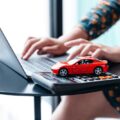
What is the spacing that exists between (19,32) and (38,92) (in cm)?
136

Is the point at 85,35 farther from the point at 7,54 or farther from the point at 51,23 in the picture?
the point at 51,23

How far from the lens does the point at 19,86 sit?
2.41 ft

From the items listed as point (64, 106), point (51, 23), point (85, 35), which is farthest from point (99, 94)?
point (51, 23)

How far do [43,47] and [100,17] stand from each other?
0.25 meters

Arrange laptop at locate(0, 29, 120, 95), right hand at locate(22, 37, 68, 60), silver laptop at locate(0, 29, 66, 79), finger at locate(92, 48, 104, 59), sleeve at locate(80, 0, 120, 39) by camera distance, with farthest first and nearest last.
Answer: sleeve at locate(80, 0, 120, 39), right hand at locate(22, 37, 68, 60), finger at locate(92, 48, 104, 59), silver laptop at locate(0, 29, 66, 79), laptop at locate(0, 29, 120, 95)

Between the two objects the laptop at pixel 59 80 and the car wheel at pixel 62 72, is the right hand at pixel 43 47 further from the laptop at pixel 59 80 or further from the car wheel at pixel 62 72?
the car wheel at pixel 62 72

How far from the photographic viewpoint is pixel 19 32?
2.02 meters

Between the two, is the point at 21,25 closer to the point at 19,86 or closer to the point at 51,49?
the point at 51,49

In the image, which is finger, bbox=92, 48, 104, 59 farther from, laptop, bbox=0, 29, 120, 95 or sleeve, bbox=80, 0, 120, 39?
sleeve, bbox=80, 0, 120, 39

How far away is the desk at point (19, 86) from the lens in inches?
27.2

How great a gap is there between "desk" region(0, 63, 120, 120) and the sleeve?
31 centimetres

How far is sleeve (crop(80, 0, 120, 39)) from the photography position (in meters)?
1.19

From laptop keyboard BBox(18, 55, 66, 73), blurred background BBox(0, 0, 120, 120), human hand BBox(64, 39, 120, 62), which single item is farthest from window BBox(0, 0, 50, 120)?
human hand BBox(64, 39, 120, 62)

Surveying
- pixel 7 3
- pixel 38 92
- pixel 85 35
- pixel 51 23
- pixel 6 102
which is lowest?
pixel 6 102
